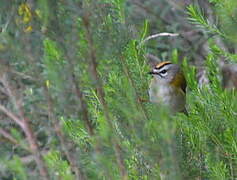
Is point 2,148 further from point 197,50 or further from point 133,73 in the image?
point 197,50

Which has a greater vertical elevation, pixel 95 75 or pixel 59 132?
pixel 95 75

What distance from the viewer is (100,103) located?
2707 millimetres

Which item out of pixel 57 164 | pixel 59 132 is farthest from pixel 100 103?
pixel 59 132

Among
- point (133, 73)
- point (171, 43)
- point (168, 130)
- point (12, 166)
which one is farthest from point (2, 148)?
point (171, 43)

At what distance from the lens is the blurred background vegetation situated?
2.13 meters

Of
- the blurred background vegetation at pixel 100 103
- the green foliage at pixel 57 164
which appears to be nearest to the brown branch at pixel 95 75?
the blurred background vegetation at pixel 100 103

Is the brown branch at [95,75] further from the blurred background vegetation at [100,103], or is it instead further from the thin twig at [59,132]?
the thin twig at [59,132]

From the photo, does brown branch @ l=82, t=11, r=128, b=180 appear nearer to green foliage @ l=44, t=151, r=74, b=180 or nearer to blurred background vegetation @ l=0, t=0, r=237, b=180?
blurred background vegetation @ l=0, t=0, r=237, b=180

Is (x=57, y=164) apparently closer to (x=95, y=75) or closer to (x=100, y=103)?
(x=100, y=103)

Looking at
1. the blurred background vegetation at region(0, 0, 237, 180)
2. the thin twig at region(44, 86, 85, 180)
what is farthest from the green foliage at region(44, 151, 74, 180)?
the thin twig at region(44, 86, 85, 180)

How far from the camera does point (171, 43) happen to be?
6.73 meters

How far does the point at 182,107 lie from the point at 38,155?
1.97 metres

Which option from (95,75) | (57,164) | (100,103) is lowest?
(57,164)

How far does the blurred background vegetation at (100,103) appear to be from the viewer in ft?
7.00
